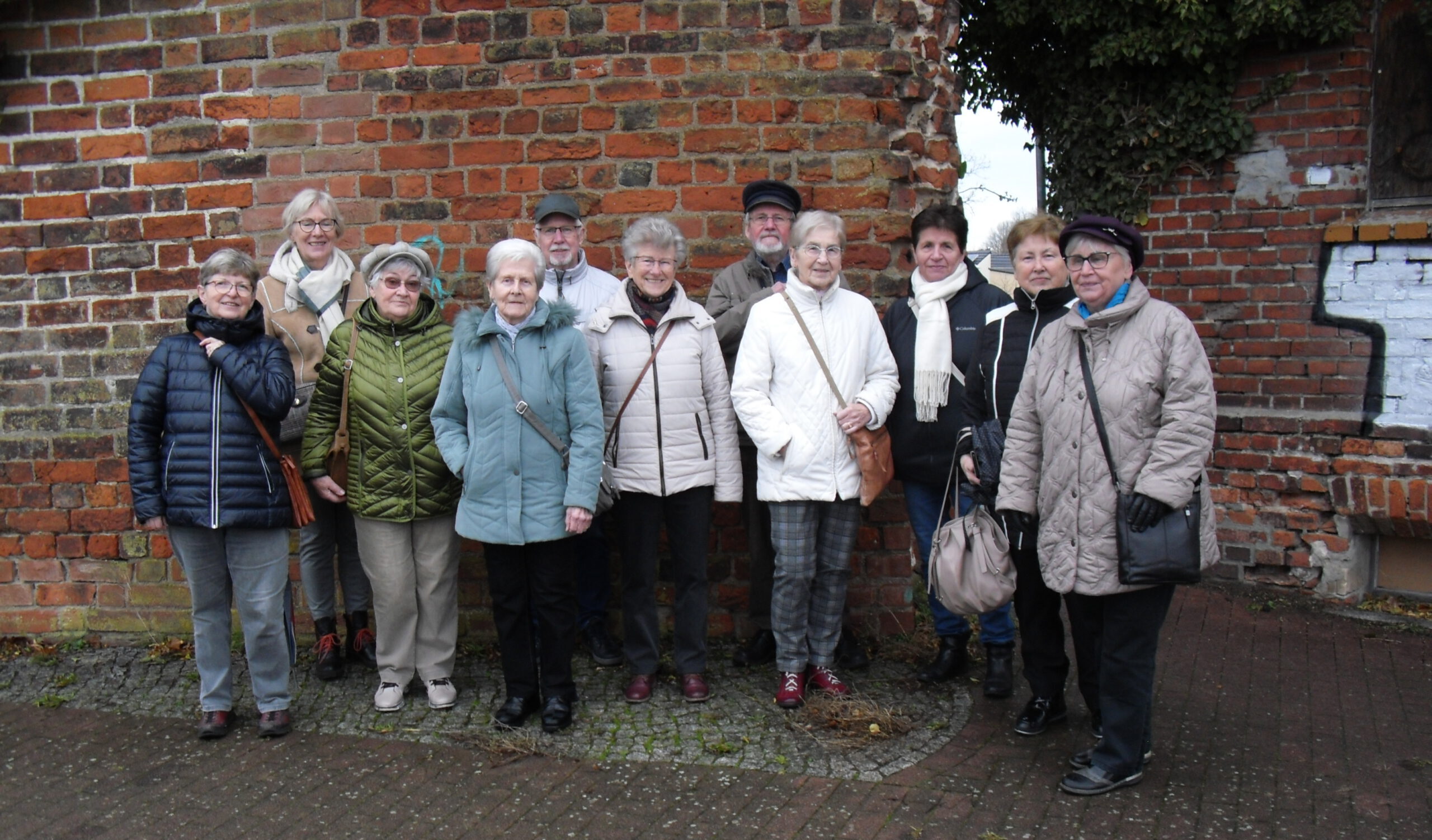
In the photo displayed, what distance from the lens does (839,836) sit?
3568 millimetres

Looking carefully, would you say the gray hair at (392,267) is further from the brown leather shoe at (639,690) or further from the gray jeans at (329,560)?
the brown leather shoe at (639,690)

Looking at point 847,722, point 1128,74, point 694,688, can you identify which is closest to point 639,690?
point 694,688

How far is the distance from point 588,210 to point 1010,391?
7.12 feet

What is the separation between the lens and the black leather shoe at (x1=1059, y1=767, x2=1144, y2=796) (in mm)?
3812

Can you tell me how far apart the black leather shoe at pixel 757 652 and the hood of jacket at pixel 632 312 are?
1472 millimetres

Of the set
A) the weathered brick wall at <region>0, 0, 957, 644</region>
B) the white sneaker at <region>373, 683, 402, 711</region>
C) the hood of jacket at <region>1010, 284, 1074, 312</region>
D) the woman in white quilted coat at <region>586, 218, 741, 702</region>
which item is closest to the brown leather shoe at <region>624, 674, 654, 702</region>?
the woman in white quilted coat at <region>586, 218, 741, 702</region>

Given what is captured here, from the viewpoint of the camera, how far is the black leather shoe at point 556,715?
4418 millimetres

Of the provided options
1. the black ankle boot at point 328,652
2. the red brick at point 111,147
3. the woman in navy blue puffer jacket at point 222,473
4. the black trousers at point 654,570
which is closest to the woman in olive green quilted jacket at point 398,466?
the woman in navy blue puffer jacket at point 222,473

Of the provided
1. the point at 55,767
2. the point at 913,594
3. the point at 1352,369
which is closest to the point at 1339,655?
the point at 1352,369

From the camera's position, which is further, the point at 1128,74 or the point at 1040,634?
the point at 1128,74

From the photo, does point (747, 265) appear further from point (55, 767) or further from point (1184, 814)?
point (55, 767)

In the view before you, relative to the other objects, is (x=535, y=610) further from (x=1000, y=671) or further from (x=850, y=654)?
(x=1000, y=671)

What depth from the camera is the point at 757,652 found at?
520cm

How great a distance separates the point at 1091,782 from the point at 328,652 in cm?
322
